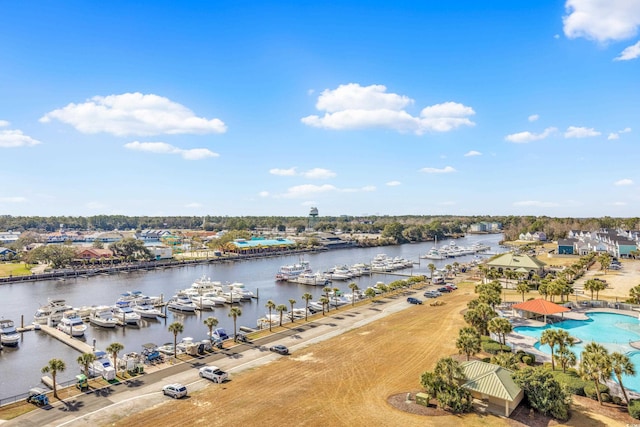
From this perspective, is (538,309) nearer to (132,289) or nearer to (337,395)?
(337,395)

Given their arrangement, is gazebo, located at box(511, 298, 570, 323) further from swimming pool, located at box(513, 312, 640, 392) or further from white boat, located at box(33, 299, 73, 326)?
white boat, located at box(33, 299, 73, 326)

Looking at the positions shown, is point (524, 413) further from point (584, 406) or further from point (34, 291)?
point (34, 291)

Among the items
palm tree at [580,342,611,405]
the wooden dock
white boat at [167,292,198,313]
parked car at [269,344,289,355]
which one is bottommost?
the wooden dock

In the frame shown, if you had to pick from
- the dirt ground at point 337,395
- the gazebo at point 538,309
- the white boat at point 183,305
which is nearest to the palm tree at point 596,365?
the dirt ground at point 337,395

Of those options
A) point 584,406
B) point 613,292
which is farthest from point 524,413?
point 613,292

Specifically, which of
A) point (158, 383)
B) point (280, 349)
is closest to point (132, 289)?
point (280, 349)

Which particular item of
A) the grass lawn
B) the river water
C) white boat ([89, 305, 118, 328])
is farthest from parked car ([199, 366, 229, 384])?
the grass lawn

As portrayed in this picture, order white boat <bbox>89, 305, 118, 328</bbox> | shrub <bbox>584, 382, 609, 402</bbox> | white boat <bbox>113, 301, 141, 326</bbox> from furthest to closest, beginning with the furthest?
white boat <bbox>113, 301, 141, 326</bbox>
white boat <bbox>89, 305, 118, 328</bbox>
shrub <bbox>584, 382, 609, 402</bbox>
